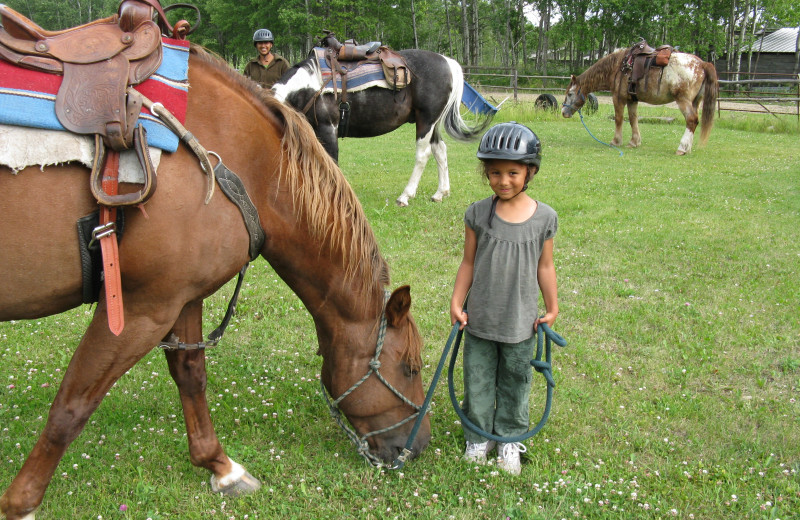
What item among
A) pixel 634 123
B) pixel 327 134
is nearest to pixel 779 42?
pixel 634 123

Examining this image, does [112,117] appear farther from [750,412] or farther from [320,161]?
[750,412]

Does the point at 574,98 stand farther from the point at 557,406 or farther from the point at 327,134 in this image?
the point at 557,406

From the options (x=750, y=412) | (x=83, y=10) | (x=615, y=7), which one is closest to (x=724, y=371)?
(x=750, y=412)

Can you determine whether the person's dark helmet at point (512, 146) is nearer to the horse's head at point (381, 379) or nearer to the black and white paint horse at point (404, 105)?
the horse's head at point (381, 379)

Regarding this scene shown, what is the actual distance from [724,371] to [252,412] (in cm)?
302

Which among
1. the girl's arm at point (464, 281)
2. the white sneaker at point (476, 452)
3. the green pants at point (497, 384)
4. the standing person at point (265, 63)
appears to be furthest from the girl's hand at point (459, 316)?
the standing person at point (265, 63)

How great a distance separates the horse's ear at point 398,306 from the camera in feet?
7.79

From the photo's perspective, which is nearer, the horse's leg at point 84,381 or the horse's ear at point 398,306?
the horse's leg at point 84,381

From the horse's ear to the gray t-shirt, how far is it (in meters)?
0.41

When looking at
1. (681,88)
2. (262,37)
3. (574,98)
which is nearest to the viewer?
(262,37)

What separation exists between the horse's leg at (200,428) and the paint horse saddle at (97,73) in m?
0.95

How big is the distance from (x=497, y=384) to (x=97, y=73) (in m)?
2.21

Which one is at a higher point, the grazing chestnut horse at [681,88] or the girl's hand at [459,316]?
the grazing chestnut horse at [681,88]

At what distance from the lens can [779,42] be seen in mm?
42719
